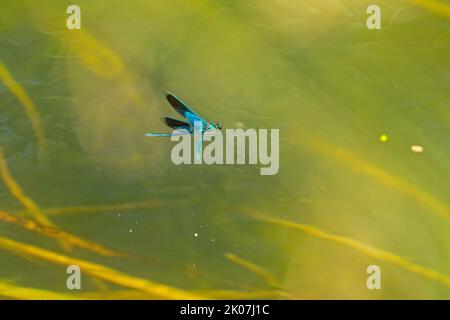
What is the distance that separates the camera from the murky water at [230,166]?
1.23m

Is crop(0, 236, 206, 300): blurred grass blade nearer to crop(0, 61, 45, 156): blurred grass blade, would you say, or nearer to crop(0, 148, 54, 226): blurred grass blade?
crop(0, 148, 54, 226): blurred grass blade

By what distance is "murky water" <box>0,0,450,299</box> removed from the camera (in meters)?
1.23

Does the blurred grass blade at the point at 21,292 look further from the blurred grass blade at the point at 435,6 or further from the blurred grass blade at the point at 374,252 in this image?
the blurred grass blade at the point at 435,6

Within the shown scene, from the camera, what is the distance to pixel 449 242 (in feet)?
4.01

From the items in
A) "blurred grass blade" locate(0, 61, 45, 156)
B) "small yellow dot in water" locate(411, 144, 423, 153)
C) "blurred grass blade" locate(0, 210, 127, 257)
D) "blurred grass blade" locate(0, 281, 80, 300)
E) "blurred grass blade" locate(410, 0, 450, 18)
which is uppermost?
"blurred grass blade" locate(410, 0, 450, 18)

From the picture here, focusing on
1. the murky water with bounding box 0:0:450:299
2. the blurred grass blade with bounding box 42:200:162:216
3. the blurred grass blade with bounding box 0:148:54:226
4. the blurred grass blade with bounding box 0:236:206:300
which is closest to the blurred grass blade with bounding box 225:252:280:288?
the murky water with bounding box 0:0:450:299

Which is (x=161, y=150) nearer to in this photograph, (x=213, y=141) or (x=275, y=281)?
(x=213, y=141)

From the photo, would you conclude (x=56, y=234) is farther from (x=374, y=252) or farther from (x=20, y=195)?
(x=374, y=252)

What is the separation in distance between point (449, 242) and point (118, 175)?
921 mm

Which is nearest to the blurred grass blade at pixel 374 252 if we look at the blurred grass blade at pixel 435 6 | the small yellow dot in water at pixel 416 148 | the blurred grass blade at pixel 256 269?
the blurred grass blade at pixel 256 269

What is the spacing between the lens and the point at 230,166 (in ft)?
4.14

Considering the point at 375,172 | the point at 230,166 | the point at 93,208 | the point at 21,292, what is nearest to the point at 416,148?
the point at 375,172

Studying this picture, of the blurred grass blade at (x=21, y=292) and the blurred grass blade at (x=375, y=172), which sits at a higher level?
the blurred grass blade at (x=375, y=172)

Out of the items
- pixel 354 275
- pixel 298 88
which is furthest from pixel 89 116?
pixel 354 275
